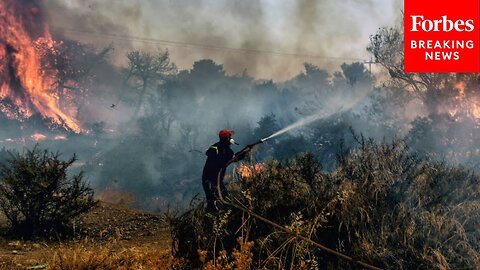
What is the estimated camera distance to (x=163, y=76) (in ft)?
259

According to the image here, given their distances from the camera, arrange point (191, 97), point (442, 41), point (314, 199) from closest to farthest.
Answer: point (314, 199)
point (442, 41)
point (191, 97)

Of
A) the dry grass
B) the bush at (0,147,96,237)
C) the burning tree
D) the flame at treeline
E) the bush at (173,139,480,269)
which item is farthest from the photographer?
the burning tree

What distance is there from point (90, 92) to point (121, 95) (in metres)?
6.32

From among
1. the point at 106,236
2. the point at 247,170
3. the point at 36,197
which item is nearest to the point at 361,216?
the point at 247,170

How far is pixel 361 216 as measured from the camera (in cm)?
578

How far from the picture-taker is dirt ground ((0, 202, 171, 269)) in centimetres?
877

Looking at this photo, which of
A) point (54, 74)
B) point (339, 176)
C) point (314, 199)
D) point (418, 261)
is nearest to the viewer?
point (418, 261)

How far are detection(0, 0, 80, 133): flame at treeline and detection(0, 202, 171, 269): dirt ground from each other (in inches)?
1829

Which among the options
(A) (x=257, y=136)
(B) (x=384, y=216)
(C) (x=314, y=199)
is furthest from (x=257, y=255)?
(A) (x=257, y=136)

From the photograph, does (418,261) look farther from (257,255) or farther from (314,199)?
(257,255)

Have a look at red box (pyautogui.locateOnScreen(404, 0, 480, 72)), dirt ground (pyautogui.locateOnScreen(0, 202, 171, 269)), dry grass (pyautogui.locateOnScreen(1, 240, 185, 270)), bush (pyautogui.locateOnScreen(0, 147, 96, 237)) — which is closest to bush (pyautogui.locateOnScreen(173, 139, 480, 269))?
dry grass (pyautogui.locateOnScreen(1, 240, 185, 270))

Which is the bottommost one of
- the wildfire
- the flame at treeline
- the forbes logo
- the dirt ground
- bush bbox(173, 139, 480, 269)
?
the dirt ground

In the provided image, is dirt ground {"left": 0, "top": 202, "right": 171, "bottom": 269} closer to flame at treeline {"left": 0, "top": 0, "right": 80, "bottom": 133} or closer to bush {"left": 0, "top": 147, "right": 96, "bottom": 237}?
bush {"left": 0, "top": 147, "right": 96, "bottom": 237}

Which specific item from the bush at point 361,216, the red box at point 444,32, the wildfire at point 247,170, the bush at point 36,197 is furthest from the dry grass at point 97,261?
the red box at point 444,32
